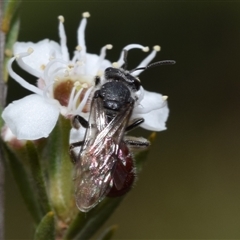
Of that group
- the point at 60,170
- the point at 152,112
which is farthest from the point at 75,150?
the point at 152,112

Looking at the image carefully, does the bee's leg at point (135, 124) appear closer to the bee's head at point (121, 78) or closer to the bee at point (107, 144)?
the bee at point (107, 144)

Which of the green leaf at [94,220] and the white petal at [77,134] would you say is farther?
the white petal at [77,134]

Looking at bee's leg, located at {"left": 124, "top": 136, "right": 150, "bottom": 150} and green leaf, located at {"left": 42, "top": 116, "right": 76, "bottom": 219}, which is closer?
green leaf, located at {"left": 42, "top": 116, "right": 76, "bottom": 219}

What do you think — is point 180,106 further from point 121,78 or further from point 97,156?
point 97,156

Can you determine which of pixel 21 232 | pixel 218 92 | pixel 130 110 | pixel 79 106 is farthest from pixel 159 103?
pixel 218 92

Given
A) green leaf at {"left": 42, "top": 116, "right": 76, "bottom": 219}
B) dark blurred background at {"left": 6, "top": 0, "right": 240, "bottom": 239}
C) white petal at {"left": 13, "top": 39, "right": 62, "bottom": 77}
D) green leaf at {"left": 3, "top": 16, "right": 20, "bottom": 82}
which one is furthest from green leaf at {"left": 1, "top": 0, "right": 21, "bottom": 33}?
dark blurred background at {"left": 6, "top": 0, "right": 240, "bottom": 239}

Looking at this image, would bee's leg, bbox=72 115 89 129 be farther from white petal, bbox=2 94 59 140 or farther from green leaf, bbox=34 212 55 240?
green leaf, bbox=34 212 55 240

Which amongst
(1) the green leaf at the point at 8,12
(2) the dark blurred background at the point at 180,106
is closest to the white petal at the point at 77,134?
(1) the green leaf at the point at 8,12
